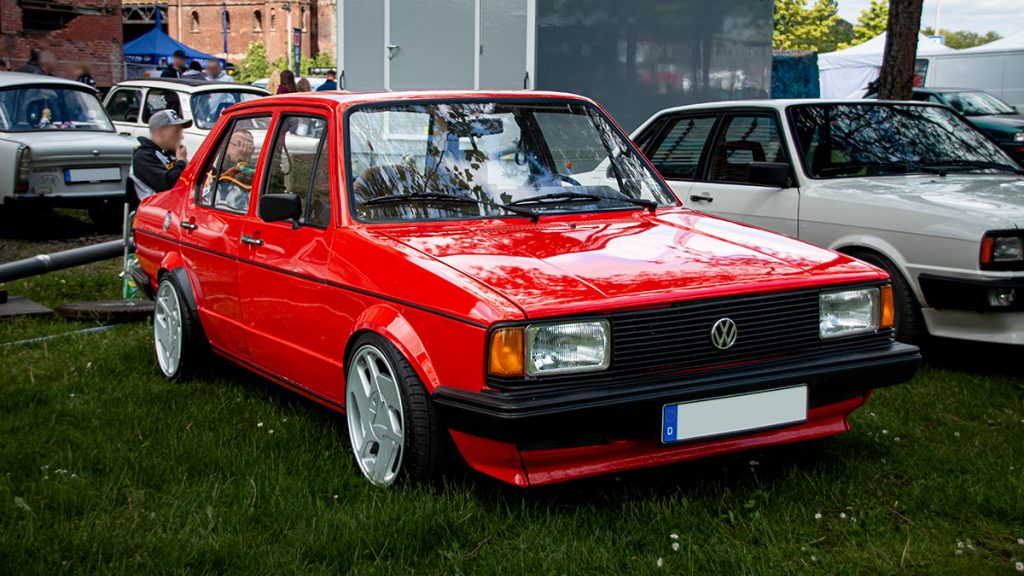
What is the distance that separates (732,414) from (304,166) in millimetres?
2215

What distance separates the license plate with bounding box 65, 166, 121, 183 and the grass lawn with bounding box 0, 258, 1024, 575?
730 centimetres

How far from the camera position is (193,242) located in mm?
5691

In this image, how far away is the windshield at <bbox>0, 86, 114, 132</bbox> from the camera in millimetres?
12223

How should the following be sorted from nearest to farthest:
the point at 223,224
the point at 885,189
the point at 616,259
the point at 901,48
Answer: the point at 616,259, the point at 223,224, the point at 885,189, the point at 901,48

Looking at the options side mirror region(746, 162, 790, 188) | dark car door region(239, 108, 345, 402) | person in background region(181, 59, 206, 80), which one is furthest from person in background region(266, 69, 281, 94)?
dark car door region(239, 108, 345, 402)

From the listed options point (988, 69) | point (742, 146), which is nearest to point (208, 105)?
point (742, 146)

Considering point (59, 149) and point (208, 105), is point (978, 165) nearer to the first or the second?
point (59, 149)

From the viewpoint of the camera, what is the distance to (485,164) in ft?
15.4

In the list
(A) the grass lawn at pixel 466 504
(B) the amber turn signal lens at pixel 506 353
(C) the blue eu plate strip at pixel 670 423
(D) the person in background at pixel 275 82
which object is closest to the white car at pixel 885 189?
(A) the grass lawn at pixel 466 504

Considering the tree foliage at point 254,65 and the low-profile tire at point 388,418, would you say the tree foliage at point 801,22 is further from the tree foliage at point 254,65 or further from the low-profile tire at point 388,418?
the low-profile tire at point 388,418

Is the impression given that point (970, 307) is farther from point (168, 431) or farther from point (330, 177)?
point (168, 431)

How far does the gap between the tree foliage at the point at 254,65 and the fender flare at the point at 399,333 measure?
6672 centimetres

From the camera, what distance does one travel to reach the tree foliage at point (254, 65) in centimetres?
7006

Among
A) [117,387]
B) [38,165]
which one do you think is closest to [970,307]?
[117,387]
